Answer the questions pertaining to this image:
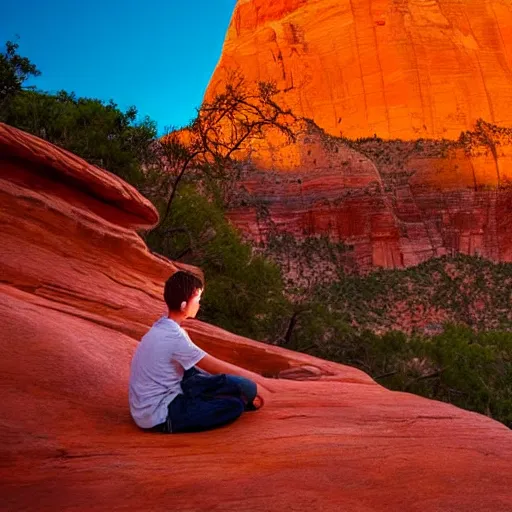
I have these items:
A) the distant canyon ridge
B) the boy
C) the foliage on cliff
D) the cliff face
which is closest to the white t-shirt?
the boy

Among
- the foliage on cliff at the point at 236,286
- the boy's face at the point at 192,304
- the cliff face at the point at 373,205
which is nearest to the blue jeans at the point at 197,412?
the boy's face at the point at 192,304

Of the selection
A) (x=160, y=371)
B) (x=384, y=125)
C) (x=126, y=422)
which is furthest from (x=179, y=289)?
(x=384, y=125)

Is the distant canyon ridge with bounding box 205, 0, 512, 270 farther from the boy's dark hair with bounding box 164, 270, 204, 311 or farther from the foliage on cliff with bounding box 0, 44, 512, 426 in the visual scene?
the boy's dark hair with bounding box 164, 270, 204, 311

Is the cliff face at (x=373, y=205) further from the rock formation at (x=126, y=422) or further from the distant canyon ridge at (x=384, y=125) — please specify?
the rock formation at (x=126, y=422)

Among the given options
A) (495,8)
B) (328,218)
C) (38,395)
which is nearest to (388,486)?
(38,395)

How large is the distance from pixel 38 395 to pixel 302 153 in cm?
5641

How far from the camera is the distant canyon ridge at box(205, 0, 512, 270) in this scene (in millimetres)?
59281

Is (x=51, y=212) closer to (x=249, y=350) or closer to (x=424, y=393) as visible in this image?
(x=249, y=350)

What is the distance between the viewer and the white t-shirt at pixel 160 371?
197 inches

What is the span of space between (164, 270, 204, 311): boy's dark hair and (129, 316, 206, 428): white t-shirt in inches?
9.4

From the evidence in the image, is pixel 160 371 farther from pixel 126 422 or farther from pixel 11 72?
pixel 11 72

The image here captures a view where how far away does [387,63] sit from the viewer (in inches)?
3246

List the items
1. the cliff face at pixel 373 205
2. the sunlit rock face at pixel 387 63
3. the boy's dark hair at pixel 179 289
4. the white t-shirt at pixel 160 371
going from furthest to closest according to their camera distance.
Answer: the sunlit rock face at pixel 387 63
the cliff face at pixel 373 205
the boy's dark hair at pixel 179 289
the white t-shirt at pixel 160 371

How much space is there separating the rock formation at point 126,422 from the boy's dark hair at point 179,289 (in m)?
1.11
